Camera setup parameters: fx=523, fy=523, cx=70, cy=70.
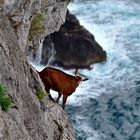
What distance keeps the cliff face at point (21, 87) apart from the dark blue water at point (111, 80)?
42.0ft

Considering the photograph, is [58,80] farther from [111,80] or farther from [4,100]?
[111,80]

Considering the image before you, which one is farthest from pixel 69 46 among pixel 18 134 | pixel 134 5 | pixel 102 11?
pixel 18 134

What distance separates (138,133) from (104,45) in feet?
37.6

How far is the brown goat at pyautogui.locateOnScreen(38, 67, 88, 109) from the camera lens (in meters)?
13.5

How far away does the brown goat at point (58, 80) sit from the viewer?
533 inches

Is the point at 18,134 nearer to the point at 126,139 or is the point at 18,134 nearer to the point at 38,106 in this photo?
the point at 38,106

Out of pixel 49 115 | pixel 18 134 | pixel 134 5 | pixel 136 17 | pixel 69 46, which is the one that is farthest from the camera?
pixel 134 5

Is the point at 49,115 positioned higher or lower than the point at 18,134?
lower

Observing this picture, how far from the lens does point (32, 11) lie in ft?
40.9

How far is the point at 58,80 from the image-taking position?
13.9 metres

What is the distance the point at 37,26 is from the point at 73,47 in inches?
737

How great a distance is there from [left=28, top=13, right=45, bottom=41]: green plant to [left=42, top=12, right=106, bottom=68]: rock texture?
1775cm

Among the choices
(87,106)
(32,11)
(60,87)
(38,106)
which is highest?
(32,11)

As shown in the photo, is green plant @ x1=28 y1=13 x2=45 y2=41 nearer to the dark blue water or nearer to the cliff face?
the cliff face
